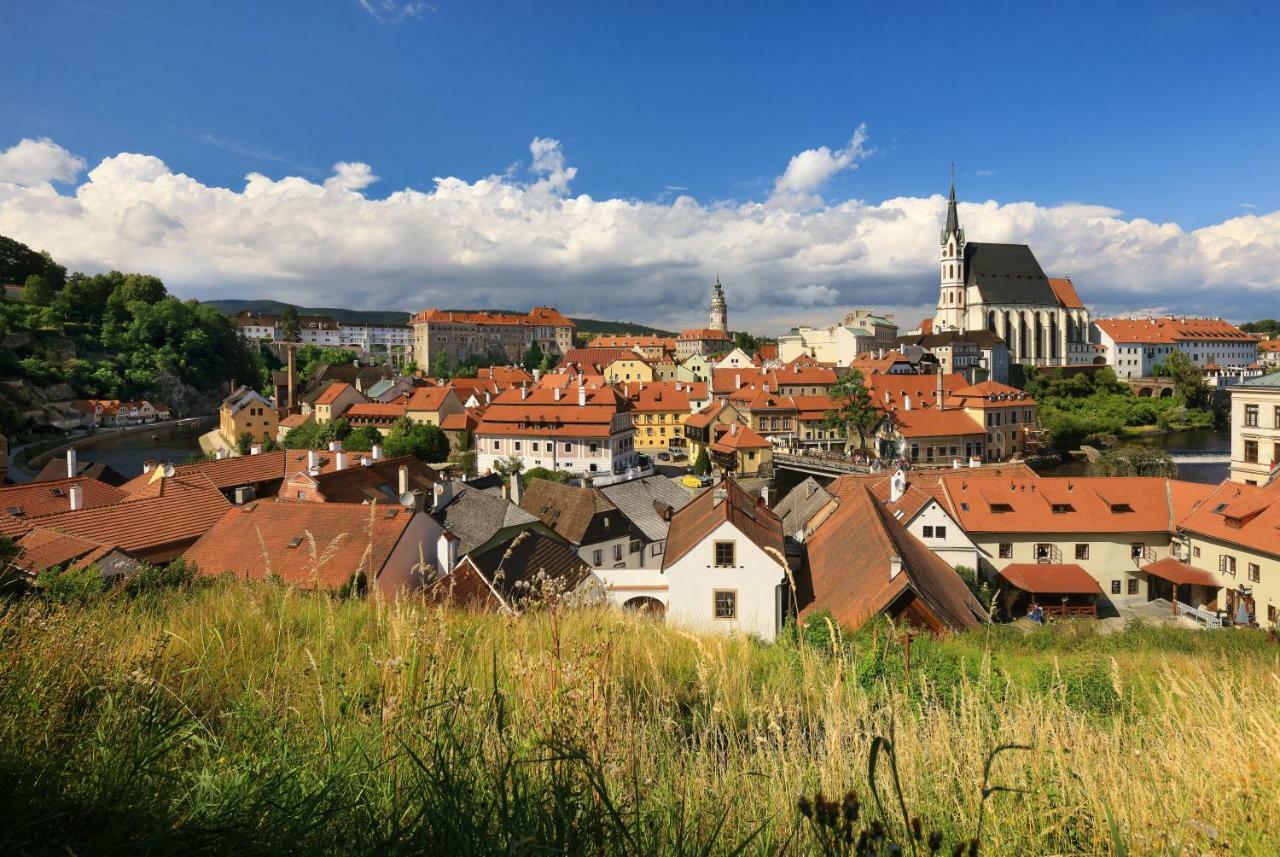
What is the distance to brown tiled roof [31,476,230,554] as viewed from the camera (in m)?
17.4

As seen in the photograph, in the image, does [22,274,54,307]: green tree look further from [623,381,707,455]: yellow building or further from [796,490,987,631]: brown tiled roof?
[796,490,987,631]: brown tiled roof

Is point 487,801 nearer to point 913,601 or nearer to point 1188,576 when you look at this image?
point 913,601

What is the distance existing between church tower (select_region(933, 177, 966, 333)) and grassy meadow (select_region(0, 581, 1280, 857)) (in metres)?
121

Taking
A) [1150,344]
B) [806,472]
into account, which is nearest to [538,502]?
[806,472]

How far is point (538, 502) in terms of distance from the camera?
2847 centimetres

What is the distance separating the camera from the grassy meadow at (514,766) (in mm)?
1879

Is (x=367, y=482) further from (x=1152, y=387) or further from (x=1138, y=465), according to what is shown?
(x=1152, y=387)

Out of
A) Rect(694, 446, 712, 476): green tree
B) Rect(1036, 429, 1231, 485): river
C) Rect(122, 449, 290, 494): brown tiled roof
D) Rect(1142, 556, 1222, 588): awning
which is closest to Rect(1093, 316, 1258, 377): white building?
Rect(1036, 429, 1231, 485): river

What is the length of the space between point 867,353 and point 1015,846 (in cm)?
10600

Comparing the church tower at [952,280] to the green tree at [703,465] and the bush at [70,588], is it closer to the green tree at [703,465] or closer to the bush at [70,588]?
the green tree at [703,465]

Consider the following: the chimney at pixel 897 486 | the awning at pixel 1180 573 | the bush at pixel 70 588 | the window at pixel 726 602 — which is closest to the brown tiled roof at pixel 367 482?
the window at pixel 726 602

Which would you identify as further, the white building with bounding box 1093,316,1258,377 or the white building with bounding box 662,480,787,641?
the white building with bounding box 1093,316,1258,377

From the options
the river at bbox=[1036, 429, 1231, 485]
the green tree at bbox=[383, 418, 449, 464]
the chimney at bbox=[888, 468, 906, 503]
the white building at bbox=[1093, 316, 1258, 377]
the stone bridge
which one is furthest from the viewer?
the white building at bbox=[1093, 316, 1258, 377]

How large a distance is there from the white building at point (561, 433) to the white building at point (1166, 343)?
9279 cm
